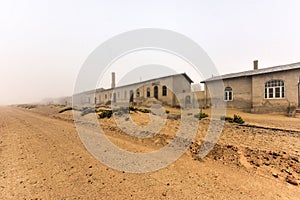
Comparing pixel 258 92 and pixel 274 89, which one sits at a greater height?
pixel 274 89

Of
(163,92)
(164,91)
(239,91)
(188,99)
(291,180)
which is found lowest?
(291,180)

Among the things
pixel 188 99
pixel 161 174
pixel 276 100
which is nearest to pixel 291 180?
pixel 161 174

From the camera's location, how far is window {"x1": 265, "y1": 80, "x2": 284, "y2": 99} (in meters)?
16.8

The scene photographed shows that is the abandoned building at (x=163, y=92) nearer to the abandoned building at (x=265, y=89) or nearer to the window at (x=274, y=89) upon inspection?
the abandoned building at (x=265, y=89)

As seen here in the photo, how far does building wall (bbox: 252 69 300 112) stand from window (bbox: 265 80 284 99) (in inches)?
12.5

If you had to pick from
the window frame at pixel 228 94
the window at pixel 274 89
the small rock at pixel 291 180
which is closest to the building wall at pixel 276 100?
the window at pixel 274 89

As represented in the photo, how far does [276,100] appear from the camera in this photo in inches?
671

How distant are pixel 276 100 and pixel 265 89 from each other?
1568 mm

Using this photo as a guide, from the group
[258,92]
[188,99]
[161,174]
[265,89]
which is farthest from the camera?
[188,99]

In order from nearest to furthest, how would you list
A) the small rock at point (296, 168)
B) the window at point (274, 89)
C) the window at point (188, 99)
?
the small rock at point (296, 168)
the window at point (274, 89)
the window at point (188, 99)

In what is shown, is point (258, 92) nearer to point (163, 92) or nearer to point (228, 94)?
point (228, 94)

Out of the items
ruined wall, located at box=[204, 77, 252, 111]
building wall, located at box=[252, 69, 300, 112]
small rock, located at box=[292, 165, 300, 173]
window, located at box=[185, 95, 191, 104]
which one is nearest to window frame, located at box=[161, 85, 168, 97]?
window, located at box=[185, 95, 191, 104]

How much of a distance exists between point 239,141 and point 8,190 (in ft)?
24.3

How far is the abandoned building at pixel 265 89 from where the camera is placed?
15984mm
